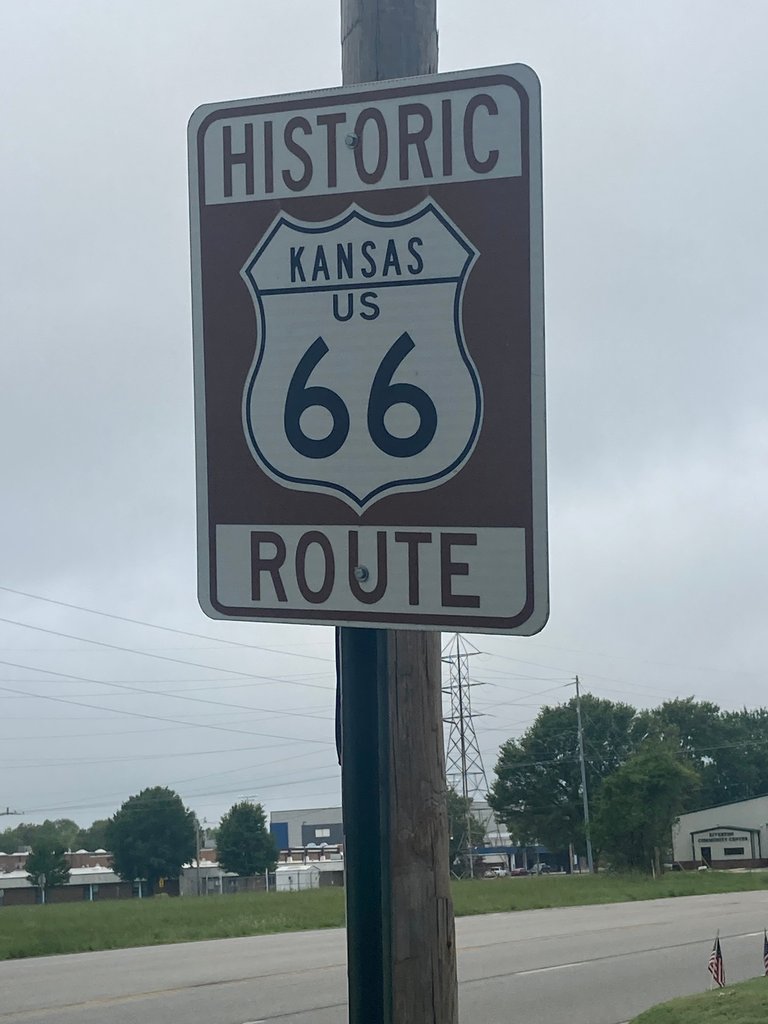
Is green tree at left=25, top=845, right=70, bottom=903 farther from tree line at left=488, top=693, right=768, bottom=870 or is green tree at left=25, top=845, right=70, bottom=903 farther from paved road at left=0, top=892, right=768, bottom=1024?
paved road at left=0, top=892, right=768, bottom=1024

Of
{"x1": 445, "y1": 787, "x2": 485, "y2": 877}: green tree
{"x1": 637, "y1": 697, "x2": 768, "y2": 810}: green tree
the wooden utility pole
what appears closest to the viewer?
the wooden utility pole

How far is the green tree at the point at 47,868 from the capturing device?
90000mm

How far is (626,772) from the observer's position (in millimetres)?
65000

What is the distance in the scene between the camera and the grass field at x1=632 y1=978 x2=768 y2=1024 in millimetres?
10867

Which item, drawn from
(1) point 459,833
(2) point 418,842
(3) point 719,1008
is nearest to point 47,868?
(1) point 459,833

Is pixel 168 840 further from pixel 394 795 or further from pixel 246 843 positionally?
pixel 394 795

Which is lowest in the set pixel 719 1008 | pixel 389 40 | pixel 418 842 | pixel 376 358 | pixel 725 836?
pixel 725 836

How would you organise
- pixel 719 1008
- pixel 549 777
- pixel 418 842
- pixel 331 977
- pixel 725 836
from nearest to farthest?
1. pixel 418 842
2. pixel 719 1008
3. pixel 331 977
4. pixel 725 836
5. pixel 549 777

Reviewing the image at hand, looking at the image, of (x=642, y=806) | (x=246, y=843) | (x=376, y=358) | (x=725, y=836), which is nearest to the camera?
(x=376, y=358)

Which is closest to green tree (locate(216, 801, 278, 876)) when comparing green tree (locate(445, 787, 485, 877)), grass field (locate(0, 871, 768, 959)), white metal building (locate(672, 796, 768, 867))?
green tree (locate(445, 787, 485, 877))

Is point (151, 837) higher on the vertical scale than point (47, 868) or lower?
higher

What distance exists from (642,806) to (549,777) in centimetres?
2599

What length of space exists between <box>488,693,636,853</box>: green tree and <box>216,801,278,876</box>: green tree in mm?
17050

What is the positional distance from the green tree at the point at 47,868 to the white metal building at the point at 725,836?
4140 cm
